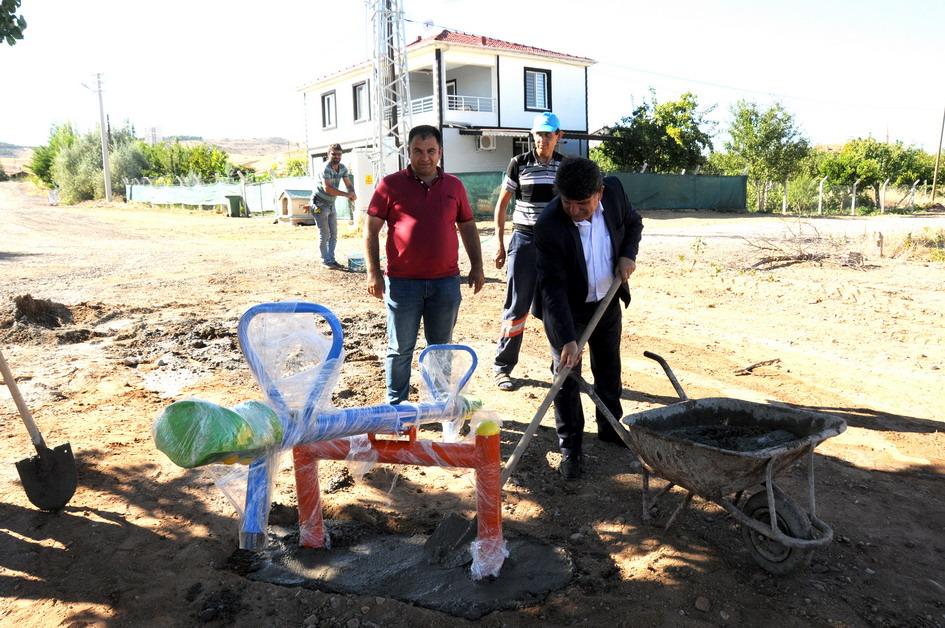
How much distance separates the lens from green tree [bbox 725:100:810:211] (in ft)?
94.5

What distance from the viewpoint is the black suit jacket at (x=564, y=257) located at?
3375mm

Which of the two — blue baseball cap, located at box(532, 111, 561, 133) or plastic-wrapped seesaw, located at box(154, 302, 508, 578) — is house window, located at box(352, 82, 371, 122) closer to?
blue baseball cap, located at box(532, 111, 561, 133)

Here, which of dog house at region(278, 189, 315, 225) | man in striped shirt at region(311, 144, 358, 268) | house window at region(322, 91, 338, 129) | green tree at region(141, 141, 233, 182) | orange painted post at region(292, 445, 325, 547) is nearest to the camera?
orange painted post at region(292, 445, 325, 547)

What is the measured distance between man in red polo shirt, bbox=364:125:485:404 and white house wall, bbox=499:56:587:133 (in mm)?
24885

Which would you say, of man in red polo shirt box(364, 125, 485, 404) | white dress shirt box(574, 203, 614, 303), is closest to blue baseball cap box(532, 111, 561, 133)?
man in red polo shirt box(364, 125, 485, 404)

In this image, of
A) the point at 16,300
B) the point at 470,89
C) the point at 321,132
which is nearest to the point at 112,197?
the point at 321,132

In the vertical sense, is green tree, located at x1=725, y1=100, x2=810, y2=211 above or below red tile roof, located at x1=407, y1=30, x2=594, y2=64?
below

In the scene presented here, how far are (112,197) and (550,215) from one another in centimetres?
4122

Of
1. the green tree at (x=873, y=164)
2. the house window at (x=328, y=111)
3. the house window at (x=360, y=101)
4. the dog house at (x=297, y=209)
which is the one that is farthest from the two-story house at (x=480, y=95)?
the green tree at (x=873, y=164)

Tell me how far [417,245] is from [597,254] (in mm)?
955

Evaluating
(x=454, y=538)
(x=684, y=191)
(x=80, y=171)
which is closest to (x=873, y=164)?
(x=684, y=191)

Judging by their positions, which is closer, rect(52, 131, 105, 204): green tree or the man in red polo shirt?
the man in red polo shirt

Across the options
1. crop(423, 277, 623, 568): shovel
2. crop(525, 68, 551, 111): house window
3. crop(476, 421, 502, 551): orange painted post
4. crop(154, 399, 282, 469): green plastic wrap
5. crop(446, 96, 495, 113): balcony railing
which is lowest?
crop(423, 277, 623, 568): shovel

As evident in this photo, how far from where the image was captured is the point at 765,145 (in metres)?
29.2
